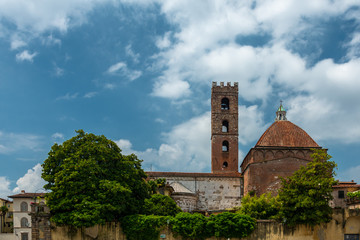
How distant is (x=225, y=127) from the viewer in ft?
196

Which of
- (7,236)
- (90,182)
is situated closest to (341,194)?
(90,182)

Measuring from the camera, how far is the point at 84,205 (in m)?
26.5

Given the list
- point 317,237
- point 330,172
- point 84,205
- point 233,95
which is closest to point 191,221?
point 84,205

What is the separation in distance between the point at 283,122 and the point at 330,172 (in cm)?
2272

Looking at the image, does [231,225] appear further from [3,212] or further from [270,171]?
[3,212]

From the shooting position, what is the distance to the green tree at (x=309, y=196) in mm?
27328

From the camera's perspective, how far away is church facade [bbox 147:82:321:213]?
45469 millimetres

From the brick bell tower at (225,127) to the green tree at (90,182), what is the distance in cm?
2837

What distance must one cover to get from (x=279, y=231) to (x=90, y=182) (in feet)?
47.1

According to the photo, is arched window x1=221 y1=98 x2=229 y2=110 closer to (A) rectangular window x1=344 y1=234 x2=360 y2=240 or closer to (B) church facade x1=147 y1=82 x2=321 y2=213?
(B) church facade x1=147 y1=82 x2=321 y2=213

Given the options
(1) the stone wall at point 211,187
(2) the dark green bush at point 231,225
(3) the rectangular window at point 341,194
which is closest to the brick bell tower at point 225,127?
(1) the stone wall at point 211,187

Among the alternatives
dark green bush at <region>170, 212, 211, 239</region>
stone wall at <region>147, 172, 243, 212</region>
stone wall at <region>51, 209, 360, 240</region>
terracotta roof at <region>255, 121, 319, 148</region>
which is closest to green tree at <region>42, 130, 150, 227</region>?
stone wall at <region>51, 209, 360, 240</region>

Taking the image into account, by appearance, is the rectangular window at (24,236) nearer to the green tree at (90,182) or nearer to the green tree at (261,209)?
the green tree at (90,182)

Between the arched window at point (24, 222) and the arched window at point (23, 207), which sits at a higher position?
the arched window at point (23, 207)
